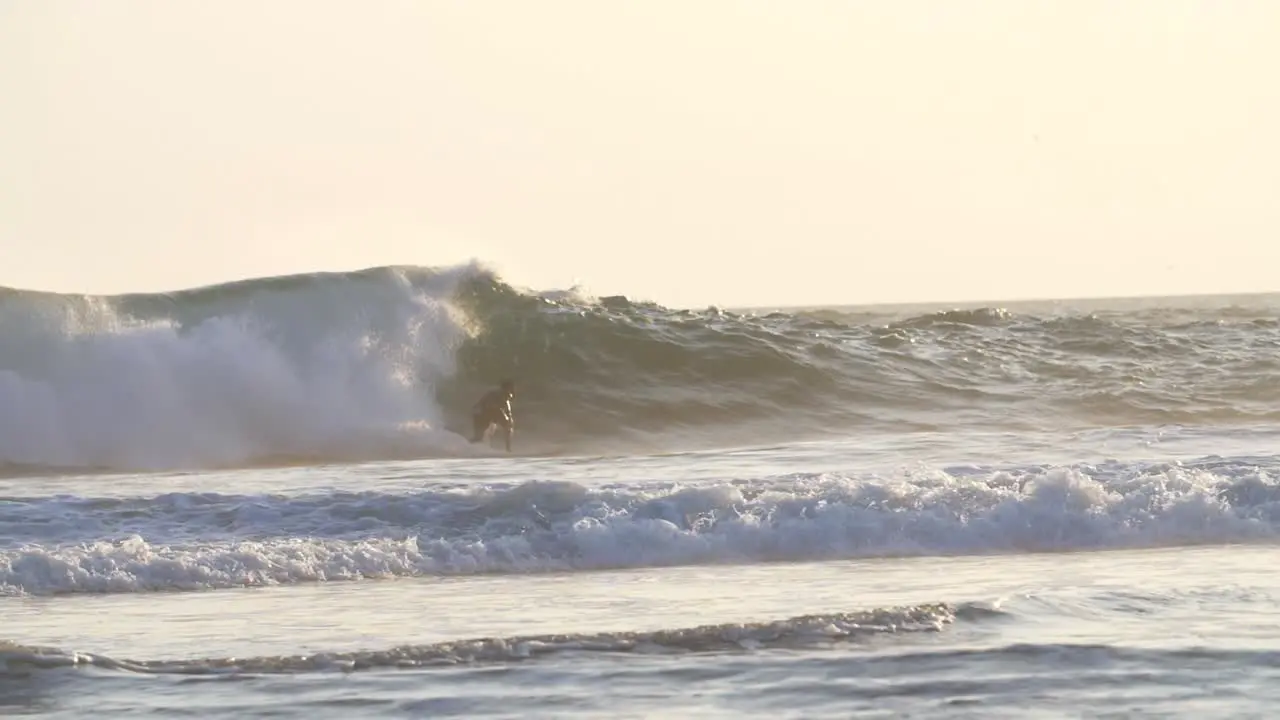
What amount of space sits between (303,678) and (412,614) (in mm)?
1805

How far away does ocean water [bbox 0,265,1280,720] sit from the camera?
6684 millimetres

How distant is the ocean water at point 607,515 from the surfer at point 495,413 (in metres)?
0.52

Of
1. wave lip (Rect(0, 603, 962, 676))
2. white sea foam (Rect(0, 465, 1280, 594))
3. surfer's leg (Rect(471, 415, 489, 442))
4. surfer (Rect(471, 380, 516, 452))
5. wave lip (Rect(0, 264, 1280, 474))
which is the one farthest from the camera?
wave lip (Rect(0, 264, 1280, 474))

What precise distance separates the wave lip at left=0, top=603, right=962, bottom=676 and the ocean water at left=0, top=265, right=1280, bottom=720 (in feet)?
0.08

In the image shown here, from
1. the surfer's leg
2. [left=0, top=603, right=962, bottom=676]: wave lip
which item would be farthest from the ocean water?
the surfer's leg

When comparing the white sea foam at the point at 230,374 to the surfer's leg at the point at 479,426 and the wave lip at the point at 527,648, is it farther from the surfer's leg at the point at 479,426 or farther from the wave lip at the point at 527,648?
the wave lip at the point at 527,648

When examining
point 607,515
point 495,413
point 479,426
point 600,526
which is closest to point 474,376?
point 479,426

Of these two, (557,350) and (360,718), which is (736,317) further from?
(360,718)

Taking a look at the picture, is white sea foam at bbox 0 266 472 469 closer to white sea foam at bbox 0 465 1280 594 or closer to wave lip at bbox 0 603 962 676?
white sea foam at bbox 0 465 1280 594

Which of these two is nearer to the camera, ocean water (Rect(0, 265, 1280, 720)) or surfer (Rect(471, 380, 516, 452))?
ocean water (Rect(0, 265, 1280, 720))

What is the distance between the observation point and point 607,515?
456 inches

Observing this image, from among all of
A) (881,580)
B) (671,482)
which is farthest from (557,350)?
(881,580)

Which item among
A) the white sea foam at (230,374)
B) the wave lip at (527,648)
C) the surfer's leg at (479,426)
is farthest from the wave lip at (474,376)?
the wave lip at (527,648)

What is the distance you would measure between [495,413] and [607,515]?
29.9 ft
